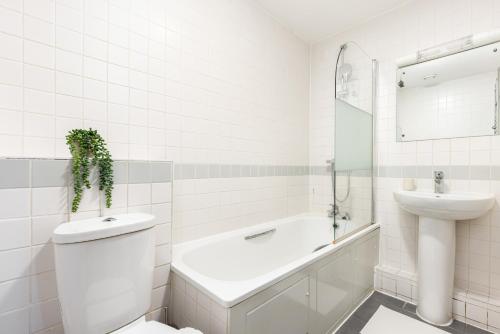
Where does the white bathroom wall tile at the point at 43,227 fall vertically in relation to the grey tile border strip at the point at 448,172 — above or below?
below

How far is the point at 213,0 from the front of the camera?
175cm

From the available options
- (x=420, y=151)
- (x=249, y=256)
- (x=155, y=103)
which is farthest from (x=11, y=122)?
(x=420, y=151)

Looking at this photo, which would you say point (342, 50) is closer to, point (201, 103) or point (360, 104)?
point (360, 104)

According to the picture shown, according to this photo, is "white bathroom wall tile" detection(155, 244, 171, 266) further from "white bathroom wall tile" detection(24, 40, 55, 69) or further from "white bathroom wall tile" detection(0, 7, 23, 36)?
"white bathroom wall tile" detection(0, 7, 23, 36)

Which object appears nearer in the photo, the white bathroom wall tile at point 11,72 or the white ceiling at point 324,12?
the white bathroom wall tile at point 11,72

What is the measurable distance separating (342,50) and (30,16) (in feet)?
6.39

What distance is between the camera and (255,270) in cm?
193

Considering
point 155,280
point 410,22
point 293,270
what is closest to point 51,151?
point 155,280

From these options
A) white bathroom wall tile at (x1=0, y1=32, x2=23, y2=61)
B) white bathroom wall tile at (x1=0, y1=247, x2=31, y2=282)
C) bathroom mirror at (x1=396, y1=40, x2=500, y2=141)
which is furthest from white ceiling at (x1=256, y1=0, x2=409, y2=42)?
white bathroom wall tile at (x1=0, y1=247, x2=31, y2=282)

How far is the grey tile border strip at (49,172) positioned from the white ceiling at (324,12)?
183 cm

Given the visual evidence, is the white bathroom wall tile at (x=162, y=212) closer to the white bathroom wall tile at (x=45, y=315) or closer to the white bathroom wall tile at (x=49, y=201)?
the white bathroom wall tile at (x=49, y=201)

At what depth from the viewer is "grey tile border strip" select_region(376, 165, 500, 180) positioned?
67.2 inches

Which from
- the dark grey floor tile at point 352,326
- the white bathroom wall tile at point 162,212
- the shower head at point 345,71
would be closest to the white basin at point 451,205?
the dark grey floor tile at point 352,326

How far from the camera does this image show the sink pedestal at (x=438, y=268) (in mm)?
1671
